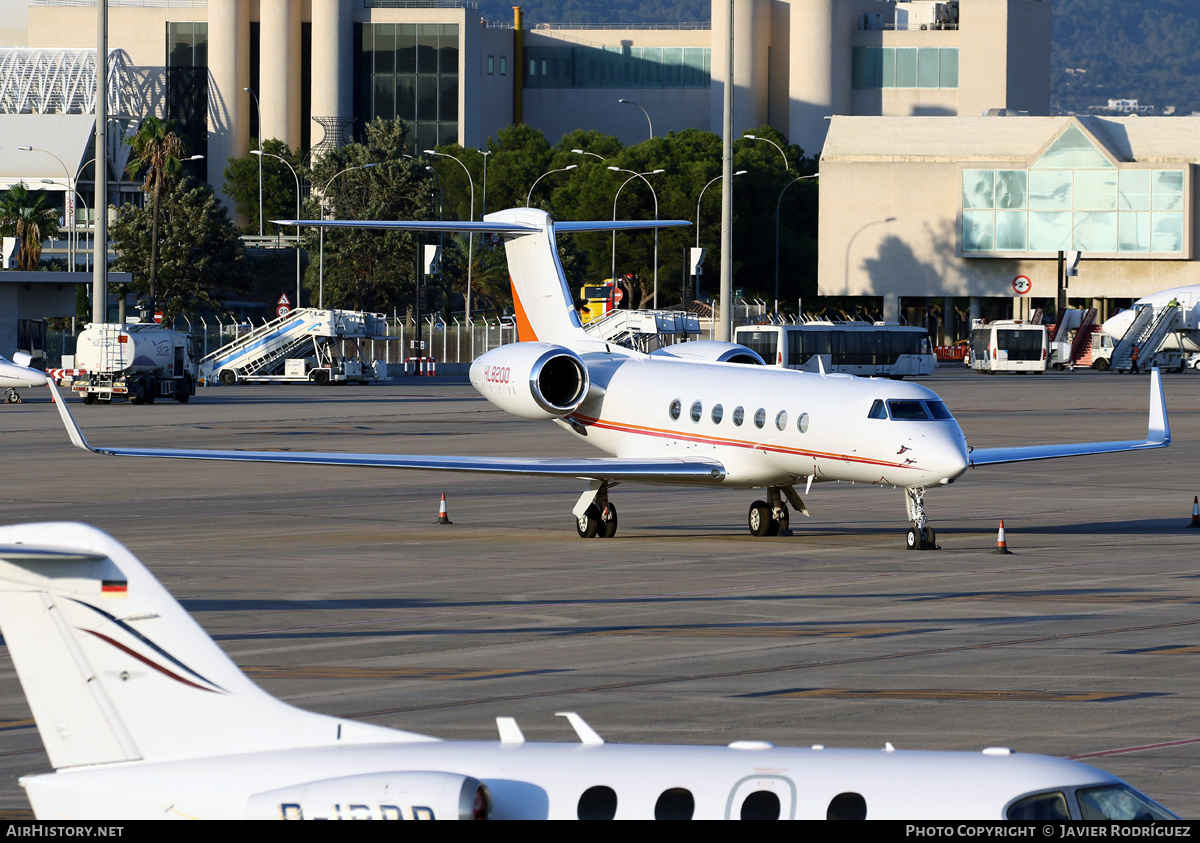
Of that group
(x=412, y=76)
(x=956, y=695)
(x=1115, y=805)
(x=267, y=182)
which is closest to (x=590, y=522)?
(x=956, y=695)

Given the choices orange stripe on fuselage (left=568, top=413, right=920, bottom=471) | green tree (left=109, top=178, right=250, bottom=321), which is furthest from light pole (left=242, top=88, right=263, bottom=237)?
orange stripe on fuselage (left=568, top=413, right=920, bottom=471)

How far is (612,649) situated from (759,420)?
9.88 meters

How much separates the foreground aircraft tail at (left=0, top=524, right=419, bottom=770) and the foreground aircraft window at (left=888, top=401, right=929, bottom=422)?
1766 cm

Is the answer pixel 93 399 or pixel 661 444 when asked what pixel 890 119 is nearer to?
pixel 93 399

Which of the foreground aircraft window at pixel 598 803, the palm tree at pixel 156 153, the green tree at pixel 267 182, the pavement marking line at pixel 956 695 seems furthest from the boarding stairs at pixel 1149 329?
the foreground aircraft window at pixel 598 803

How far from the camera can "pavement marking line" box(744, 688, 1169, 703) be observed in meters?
15.0

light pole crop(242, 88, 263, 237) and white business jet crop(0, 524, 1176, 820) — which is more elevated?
light pole crop(242, 88, 263, 237)

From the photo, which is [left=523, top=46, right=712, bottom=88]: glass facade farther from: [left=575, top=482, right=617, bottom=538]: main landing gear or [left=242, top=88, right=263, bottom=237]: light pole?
[left=575, top=482, right=617, bottom=538]: main landing gear

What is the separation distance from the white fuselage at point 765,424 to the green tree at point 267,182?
125 meters

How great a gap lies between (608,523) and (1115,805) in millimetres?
21007

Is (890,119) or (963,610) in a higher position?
(890,119)

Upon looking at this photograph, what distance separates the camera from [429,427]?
53375 mm

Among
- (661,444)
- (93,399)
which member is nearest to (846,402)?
(661,444)

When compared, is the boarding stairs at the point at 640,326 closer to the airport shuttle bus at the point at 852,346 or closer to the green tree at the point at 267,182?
the airport shuttle bus at the point at 852,346
